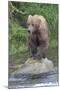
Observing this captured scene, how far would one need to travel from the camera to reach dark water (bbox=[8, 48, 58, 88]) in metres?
1.57

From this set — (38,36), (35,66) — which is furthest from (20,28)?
(35,66)

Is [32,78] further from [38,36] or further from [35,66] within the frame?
[38,36]

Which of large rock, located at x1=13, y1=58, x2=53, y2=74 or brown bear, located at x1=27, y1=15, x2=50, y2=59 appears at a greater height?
brown bear, located at x1=27, y1=15, x2=50, y2=59

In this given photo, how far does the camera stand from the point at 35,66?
5.32ft

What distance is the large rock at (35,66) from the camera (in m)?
1.59

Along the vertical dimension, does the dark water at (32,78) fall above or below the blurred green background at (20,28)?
below

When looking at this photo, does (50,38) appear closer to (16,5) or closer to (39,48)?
(39,48)

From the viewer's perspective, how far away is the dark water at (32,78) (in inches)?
61.7

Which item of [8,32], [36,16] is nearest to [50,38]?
[36,16]

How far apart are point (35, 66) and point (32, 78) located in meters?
0.09

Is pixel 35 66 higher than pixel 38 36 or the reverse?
the reverse

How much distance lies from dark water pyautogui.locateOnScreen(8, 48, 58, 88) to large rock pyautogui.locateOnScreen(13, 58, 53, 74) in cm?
3

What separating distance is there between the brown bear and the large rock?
1.8 inches

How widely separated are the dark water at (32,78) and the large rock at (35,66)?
0.09ft
